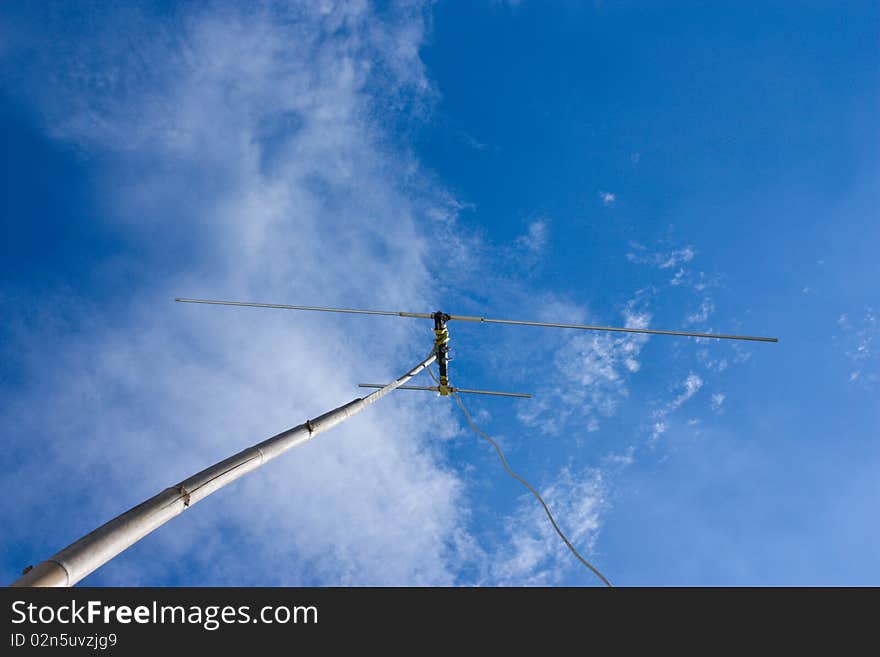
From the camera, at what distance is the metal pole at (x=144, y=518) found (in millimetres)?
3199

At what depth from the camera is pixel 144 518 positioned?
386 cm

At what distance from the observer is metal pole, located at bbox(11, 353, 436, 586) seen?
320 cm
